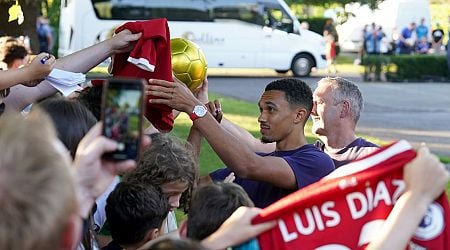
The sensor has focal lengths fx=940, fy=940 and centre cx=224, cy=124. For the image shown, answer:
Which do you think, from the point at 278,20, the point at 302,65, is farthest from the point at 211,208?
the point at 302,65

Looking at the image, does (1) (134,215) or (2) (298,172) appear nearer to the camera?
(1) (134,215)

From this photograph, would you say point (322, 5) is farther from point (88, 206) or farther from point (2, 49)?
point (88, 206)

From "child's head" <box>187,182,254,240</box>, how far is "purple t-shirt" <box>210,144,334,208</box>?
50.0 inches

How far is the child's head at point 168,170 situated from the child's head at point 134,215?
249 millimetres

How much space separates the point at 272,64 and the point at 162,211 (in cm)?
2886

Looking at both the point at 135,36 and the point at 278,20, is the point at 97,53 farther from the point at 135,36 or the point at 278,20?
the point at 278,20

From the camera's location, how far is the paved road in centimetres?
1725

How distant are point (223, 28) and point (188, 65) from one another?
2675cm

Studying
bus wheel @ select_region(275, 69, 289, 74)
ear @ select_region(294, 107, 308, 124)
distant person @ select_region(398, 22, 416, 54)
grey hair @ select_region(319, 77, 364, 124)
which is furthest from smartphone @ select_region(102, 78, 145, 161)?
distant person @ select_region(398, 22, 416, 54)

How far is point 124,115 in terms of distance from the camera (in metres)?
2.50

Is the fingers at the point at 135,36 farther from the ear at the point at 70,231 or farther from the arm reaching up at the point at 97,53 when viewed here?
the ear at the point at 70,231

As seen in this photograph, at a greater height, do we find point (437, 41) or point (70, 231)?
point (70, 231)

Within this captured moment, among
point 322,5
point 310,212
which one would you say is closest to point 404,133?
point 322,5

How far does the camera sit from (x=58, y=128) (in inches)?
128
